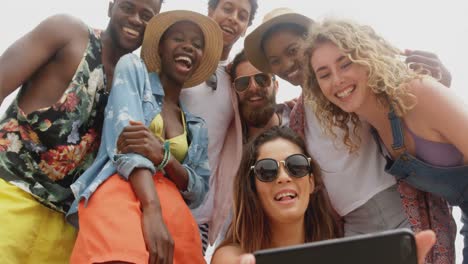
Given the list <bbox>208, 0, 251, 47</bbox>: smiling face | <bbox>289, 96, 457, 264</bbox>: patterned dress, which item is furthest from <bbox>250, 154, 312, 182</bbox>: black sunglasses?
<bbox>208, 0, 251, 47</bbox>: smiling face

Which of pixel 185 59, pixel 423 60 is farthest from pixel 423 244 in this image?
pixel 185 59

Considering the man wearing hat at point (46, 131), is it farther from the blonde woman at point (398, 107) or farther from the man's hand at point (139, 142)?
the blonde woman at point (398, 107)

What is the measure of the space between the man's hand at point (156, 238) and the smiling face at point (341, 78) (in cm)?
134

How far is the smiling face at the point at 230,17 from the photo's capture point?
171 inches

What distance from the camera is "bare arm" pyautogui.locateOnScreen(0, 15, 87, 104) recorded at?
2598mm

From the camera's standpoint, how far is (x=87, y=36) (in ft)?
9.37

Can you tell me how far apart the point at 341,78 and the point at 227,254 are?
126 cm

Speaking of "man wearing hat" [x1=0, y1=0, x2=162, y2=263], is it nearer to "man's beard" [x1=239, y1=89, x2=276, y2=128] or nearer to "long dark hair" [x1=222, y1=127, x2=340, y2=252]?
"long dark hair" [x1=222, y1=127, x2=340, y2=252]

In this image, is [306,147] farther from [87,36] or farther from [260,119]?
[87,36]

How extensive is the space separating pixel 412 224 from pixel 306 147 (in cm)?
83

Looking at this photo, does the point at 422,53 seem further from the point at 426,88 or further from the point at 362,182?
the point at 362,182

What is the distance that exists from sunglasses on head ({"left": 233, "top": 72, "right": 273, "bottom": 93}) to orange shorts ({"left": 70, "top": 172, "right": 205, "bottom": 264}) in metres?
1.66

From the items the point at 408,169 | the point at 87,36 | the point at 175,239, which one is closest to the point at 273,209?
the point at 175,239

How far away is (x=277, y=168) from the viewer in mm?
2627
